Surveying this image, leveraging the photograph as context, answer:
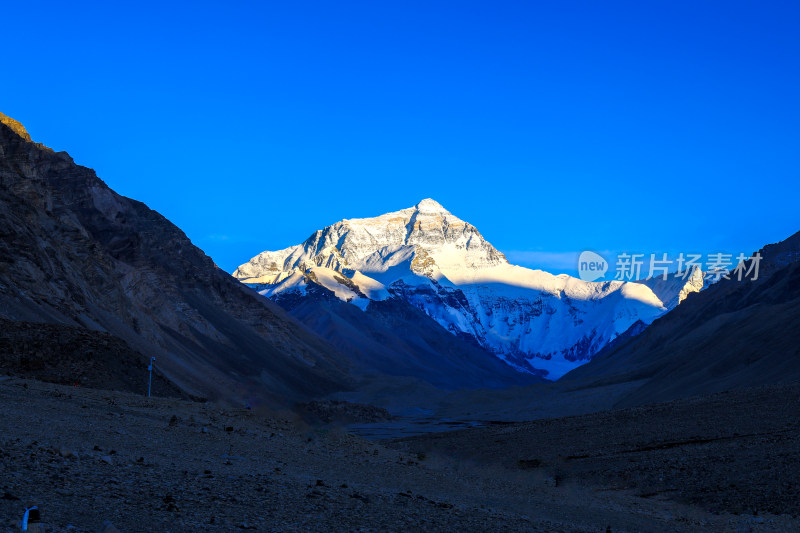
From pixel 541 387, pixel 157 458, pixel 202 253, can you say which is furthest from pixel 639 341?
pixel 157 458

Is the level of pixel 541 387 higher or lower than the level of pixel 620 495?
higher

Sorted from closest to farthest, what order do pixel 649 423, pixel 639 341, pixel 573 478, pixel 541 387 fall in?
pixel 573 478 → pixel 649 423 → pixel 541 387 → pixel 639 341

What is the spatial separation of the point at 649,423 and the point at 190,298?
80188 millimetres

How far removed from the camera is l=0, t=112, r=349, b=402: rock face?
59125mm

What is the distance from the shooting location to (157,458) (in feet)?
46.9

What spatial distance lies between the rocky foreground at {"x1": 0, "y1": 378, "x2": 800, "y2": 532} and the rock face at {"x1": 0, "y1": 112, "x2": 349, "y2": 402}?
30.5 metres

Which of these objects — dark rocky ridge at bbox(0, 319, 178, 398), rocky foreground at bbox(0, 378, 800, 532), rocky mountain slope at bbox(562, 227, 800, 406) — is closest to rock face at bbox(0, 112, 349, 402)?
dark rocky ridge at bbox(0, 319, 178, 398)

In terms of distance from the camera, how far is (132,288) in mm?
86750

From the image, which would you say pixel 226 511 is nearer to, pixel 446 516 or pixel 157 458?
pixel 446 516

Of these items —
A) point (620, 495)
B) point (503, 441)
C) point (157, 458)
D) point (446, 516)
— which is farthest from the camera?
point (503, 441)

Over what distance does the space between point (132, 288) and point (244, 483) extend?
78606 millimetres

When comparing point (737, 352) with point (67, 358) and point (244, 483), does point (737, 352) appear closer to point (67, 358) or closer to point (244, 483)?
point (67, 358)

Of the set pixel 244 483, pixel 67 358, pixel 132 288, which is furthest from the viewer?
pixel 132 288

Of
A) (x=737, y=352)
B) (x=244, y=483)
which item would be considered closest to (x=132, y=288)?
(x=737, y=352)
